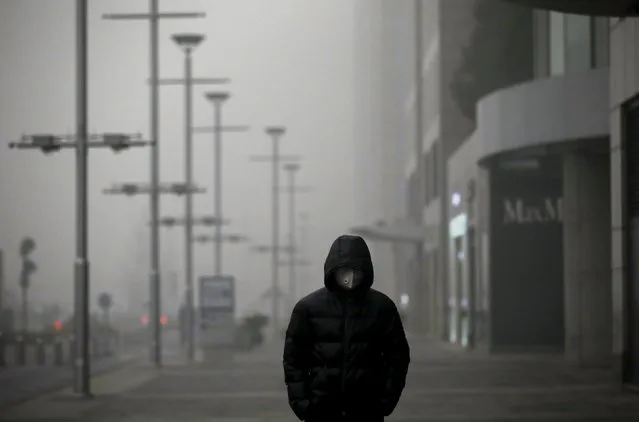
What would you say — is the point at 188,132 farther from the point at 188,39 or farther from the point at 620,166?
the point at 620,166

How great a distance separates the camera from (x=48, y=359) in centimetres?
Result: 5556

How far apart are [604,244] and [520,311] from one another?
9.18m

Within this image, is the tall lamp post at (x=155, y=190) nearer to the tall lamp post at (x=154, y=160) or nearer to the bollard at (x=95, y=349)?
the tall lamp post at (x=154, y=160)

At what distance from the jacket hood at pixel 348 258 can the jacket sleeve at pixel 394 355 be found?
0.89 feet

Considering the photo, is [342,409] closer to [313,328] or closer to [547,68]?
[313,328]

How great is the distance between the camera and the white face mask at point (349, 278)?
333 inches

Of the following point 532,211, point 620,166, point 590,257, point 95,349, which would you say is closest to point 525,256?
point 532,211

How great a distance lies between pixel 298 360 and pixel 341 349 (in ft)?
0.78

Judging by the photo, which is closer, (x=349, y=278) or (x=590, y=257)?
(x=349, y=278)

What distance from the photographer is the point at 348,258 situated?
842 centimetres

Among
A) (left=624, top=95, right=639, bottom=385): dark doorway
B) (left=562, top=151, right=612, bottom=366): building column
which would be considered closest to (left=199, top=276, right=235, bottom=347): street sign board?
(left=562, top=151, right=612, bottom=366): building column

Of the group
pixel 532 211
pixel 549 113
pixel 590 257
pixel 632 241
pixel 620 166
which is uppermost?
pixel 549 113

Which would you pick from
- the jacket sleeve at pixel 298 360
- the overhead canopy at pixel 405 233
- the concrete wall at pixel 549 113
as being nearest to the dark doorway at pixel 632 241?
the concrete wall at pixel 549 113

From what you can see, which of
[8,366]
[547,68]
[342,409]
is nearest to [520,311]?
[547,68]
